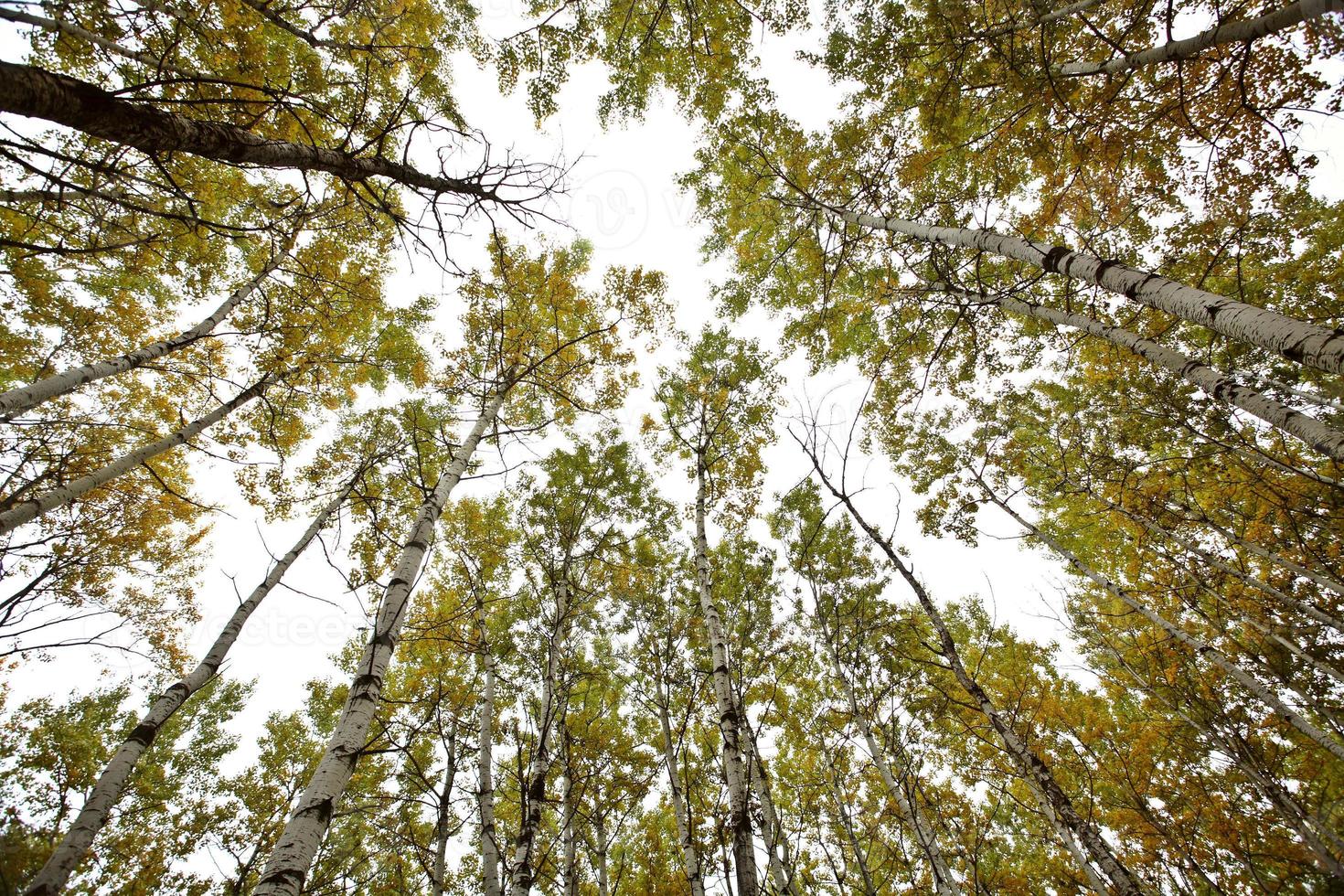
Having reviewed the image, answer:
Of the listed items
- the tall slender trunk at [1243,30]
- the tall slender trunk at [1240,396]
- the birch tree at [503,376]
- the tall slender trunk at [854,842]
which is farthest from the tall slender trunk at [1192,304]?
the tall slender trunk at [854,842]

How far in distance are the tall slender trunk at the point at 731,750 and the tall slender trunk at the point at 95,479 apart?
485cm

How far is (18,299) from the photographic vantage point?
689cm

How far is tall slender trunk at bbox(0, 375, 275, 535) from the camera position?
4.04 metres

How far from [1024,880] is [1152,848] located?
2616 mm

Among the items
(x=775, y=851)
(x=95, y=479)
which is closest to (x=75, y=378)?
(x=95, y=479)

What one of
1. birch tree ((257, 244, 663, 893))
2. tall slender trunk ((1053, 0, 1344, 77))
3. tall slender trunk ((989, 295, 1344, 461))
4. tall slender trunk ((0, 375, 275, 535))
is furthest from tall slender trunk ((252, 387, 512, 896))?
tall slender trunk ((1053, 0, 1344, 77))

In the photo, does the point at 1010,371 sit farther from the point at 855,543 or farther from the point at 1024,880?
the point at 1024,880

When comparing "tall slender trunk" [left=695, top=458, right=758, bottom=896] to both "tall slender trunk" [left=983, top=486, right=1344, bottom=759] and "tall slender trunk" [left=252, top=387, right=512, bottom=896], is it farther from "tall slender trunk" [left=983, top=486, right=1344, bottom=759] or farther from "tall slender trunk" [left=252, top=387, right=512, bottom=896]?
"tall slender trunk" [left=983, top=486, right=1344, bottom=759]

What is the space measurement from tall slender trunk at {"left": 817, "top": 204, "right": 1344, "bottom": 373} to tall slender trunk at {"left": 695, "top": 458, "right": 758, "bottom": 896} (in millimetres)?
4442

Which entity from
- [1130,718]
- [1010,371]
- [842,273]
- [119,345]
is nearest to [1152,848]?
[1130,718]

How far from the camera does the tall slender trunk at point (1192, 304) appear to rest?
2432 mm

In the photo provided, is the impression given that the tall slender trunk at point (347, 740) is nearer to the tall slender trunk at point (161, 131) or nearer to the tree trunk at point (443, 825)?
the tree trunk at point (443, 825)

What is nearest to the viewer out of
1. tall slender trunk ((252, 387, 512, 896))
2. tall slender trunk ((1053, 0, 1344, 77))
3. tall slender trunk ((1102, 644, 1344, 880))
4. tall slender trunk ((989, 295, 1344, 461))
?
tall slender trunk ((252, 387, 512, 896))

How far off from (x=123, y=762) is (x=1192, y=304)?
9.18 meters
